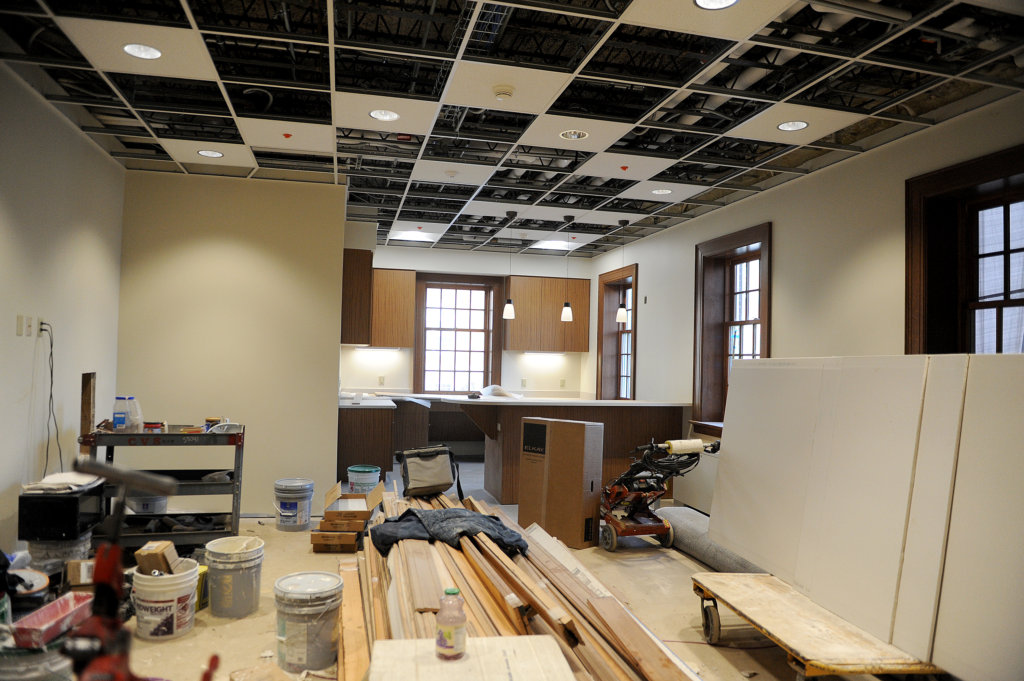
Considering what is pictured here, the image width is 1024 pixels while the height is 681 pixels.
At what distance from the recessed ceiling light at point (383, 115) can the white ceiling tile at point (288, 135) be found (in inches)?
16.5

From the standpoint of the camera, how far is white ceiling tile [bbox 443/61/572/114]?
12.6 ft

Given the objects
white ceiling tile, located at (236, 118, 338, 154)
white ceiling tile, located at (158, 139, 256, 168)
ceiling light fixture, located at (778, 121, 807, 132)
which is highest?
ceiling light fixture, located at (778, 121, 807, 132)

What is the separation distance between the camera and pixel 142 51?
3686mm

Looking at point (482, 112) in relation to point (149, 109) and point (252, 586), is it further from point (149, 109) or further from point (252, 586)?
point (252, 586)

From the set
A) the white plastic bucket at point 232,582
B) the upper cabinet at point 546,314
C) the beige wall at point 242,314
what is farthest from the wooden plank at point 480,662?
the upper cabinet at point 546,314

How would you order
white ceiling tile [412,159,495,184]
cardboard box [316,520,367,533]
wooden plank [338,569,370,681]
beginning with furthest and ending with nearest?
white ceiling tile [412,159,495,184] < cardboard box [316,520,367,533] < wooden plank [338,569,370,681]

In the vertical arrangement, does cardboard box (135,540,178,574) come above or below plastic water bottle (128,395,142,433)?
below

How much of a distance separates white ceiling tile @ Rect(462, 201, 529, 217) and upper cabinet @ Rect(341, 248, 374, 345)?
4.08 ft

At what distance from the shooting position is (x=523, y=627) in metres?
2.53

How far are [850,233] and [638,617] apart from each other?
3.48 metres

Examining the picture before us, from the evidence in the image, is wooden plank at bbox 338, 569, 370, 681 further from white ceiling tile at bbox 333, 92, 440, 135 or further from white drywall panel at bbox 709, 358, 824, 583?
white ceiling tile at bbox 333, 92, 440, 135

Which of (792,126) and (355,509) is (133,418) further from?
(792,126)

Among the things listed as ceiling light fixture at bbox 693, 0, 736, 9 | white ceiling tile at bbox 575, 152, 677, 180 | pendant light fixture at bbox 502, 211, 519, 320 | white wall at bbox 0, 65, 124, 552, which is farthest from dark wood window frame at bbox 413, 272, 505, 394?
ceiling light fixture at bbox 693, 0, 736, 9

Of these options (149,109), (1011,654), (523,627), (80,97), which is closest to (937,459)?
(1011,654)
